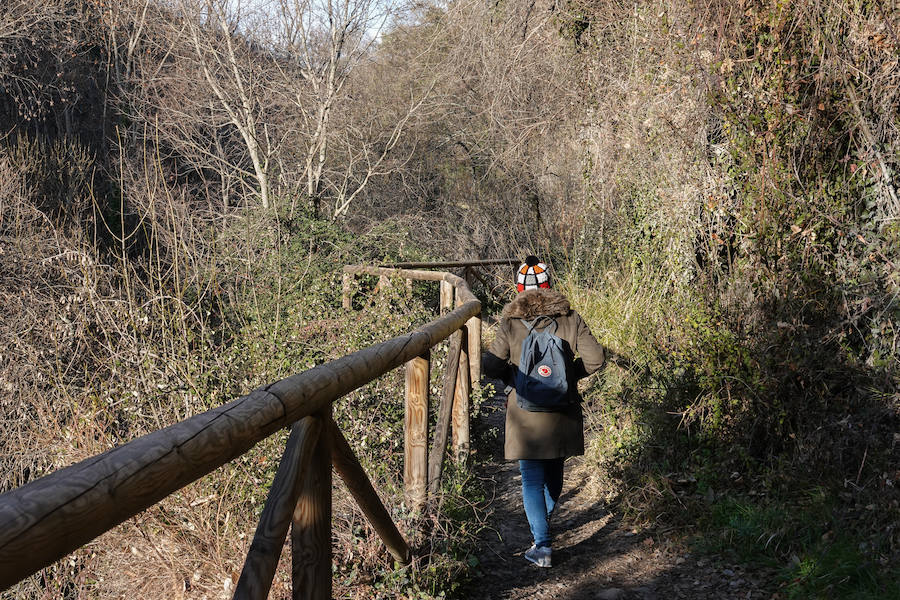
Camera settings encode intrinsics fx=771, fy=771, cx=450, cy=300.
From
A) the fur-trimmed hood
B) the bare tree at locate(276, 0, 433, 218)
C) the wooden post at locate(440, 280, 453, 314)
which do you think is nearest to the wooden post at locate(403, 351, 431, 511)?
the fur-trimmed hood

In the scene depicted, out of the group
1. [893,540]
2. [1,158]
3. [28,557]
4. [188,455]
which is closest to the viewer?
[28,557]

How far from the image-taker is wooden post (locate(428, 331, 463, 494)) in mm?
3824

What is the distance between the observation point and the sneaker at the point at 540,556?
170 inches

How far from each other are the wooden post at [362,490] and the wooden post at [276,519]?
255 mm

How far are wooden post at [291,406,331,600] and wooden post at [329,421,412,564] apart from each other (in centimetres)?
8

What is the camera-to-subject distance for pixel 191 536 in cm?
373

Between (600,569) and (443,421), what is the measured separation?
1326 mm

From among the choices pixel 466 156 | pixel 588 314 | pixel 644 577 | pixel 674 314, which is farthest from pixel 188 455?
pixel 466 156

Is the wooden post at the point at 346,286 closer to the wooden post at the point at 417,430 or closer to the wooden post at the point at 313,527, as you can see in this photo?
the wooden post at the point at 417,430

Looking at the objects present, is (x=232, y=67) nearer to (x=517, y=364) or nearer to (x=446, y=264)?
(x=446, y=264)

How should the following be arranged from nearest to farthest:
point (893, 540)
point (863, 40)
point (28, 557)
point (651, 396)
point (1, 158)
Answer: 1. point (28, 557)
2. point (893, 540)
3. point (863, 40)
4. point (651, 396)
5. point (1, 158)

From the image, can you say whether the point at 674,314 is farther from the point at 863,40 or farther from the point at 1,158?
the point at 1,158

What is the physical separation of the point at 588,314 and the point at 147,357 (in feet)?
14.9

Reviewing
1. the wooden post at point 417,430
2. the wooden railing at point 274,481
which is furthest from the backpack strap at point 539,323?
the wooden post at point 417,430
